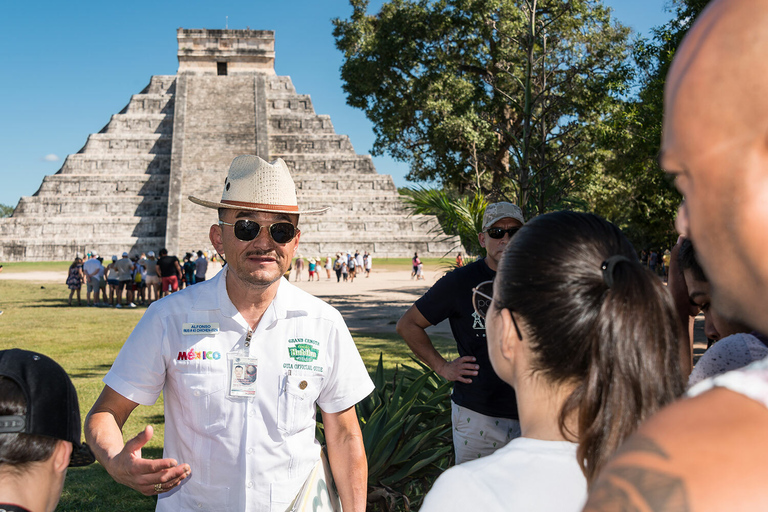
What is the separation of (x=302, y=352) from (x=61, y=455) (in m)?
1.07

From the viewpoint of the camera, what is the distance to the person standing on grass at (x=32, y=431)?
1.44m

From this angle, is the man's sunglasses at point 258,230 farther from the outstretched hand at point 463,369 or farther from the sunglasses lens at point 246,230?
the outstretched hand at point 463,369

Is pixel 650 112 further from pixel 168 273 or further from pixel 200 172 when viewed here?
pixel 200 172

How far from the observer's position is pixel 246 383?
2.40 meters

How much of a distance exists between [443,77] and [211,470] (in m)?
18.2

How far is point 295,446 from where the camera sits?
2400 mm

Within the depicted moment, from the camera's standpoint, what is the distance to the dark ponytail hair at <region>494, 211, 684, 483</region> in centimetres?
105

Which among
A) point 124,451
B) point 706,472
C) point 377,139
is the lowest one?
point 124,451

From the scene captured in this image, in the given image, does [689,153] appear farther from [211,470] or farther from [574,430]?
[211,470]

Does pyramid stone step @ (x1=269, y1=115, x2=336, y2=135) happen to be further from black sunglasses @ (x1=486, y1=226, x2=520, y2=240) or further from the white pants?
the white pants

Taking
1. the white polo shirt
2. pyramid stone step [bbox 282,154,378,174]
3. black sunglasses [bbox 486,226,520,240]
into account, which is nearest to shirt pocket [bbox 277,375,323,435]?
the white polo shirt

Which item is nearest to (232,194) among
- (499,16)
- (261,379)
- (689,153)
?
(261,379)

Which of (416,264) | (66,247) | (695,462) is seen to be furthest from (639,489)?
(66,247)

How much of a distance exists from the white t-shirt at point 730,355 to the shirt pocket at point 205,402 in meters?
1.64
